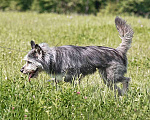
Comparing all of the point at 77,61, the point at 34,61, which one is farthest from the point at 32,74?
the point at 77,61

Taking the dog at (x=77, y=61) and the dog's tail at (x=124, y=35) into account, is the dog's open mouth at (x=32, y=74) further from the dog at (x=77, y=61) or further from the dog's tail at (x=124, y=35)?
the dog's tail at (x=124, y=35)

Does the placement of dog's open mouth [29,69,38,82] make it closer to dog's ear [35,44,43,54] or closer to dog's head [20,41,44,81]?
dog's head [20,41,44,81]

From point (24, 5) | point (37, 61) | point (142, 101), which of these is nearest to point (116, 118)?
point (142, 101)

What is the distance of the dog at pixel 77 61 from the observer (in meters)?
4.39

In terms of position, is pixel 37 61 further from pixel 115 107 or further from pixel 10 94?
pixel 115 107

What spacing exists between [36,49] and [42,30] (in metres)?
6.30

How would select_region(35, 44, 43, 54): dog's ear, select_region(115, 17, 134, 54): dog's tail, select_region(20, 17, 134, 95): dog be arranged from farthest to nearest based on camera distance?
select_region(115, 17, 134, 54): dog's tail → select_region(20, 17, 134, 95): dog → select_region(35, 44, 43, 54): dog's ear

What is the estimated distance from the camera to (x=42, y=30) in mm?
10461

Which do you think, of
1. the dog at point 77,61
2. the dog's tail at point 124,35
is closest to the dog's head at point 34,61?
the dog at point 77,61

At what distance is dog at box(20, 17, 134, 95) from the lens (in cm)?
439

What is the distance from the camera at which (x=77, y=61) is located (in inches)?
178

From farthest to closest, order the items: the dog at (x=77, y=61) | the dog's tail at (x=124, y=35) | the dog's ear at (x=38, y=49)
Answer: the dog's tail at (x=124, y=35), the dog at (x=77, y=61), the dog's ear at (x=38, y=49)

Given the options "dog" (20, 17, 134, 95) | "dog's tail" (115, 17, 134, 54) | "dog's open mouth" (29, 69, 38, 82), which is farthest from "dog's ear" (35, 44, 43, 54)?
"dog's tail" (115, 17, 134, 54)

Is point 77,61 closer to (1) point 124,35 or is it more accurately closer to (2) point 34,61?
(2) point 34,61
